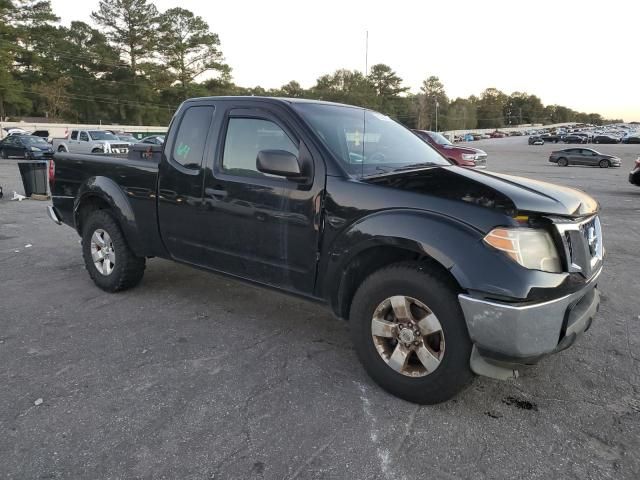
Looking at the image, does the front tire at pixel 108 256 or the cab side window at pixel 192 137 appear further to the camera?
the front tire at pixel 108 256

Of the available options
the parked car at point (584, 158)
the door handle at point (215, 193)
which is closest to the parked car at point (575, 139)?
the parked car at point (584, 158)

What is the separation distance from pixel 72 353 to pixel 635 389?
3949mm

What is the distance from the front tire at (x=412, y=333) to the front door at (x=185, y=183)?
5.57 feet

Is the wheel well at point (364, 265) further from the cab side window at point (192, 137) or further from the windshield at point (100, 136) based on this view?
the windshield at point (100, 136)

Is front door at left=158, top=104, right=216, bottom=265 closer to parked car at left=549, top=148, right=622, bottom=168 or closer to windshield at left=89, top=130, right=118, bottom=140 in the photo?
windshield at left=89, top=130, right=118, bottom=140

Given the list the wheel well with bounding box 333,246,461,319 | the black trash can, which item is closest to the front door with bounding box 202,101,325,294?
the wheel well with bounding box 333,246,461,319

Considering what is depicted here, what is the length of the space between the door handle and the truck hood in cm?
125

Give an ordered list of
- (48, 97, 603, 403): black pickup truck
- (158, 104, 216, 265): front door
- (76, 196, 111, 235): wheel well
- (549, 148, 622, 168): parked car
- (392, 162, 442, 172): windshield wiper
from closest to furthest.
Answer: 1. (48, 97, 603, 403): black pickup truck
2. (392, 162, 442, 172): windshield wiper
3. (158, 104, 216, 265): front door
4. (76, 196, 111, 235): wheel well
5. (549, 148, 622, 168): parked car

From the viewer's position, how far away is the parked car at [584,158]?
31.7 meters

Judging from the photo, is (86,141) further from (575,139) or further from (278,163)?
(575,139)

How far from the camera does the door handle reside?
3855 millimetres

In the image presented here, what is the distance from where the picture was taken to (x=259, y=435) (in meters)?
2.72

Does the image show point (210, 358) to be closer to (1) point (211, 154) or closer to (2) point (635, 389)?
(1) point (211, 154)

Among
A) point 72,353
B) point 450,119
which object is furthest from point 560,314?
point 450,119
